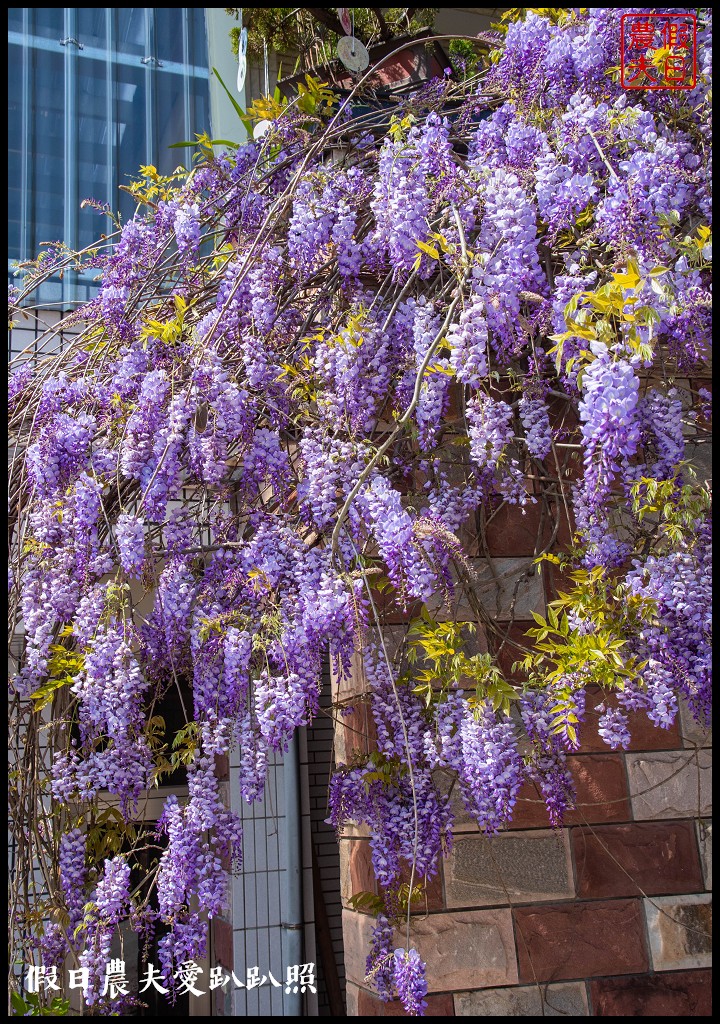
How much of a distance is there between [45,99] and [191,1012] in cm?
395

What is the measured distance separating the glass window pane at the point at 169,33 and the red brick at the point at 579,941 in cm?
379

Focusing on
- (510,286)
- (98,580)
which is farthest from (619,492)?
(98,580)

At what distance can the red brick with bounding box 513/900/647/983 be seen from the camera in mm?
2250

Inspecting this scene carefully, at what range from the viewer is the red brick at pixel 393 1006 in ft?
7.07

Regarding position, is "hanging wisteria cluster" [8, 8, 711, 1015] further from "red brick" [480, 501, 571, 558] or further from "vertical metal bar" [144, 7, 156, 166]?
"vertical metal bar" [144, 7, 156, 166]

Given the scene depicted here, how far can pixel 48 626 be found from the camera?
6.84 feet

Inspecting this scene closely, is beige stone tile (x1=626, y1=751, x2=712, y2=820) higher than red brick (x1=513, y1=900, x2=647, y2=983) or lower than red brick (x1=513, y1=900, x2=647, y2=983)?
higher

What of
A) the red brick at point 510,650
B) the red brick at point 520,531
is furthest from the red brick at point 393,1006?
the red brick at point 520,531

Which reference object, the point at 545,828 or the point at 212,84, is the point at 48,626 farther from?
the point at 212,84

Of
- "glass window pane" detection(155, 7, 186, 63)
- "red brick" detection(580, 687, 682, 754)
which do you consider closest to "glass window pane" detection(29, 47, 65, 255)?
"glass window pane" detection(155, 7, 186, 63)

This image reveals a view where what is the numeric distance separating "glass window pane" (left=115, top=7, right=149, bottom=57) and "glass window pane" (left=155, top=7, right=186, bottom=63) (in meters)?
0.07

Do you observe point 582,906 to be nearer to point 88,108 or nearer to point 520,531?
point 520,531

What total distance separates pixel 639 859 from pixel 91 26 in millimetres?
3939

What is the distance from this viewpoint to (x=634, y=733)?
2422 mm
